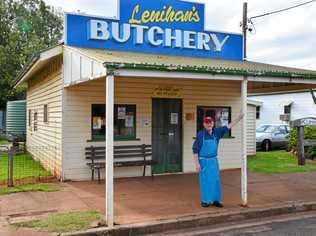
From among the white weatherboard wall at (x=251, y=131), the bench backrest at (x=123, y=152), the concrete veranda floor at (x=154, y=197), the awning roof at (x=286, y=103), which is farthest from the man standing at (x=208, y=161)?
the awning roof at (x=286, y=103)

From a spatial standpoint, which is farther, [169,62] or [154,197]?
[154,197]

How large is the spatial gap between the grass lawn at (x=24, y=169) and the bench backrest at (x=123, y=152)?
154 cm

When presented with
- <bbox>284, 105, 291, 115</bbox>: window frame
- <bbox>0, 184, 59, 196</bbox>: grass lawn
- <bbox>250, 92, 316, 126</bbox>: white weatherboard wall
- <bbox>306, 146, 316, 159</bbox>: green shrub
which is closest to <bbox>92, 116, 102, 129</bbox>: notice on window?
<bbox>0, 184, 59, 196</bbox>: grass lawn

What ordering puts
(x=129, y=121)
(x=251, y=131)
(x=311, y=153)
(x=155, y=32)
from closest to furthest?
(x=129, y=121), (x=155, y=32), (x=311, y=153), (x=251, y=131)

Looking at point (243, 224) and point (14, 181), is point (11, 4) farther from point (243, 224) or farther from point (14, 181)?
point (243, 224)

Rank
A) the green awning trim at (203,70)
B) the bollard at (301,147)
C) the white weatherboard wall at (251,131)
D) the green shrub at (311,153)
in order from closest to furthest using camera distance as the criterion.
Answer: the green awning trim at (203,70)
the bollard at (301,147)
the green shrub at (311,153)
the white weatherboard wall at (251,131)

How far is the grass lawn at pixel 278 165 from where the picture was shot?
14.0m

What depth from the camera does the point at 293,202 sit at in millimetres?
9102

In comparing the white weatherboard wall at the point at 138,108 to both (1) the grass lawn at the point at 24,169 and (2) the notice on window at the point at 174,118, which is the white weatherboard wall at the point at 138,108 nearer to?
(2) the notice on window at the point at 174,118

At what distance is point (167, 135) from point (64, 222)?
627 cm

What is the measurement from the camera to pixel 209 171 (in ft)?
27.9

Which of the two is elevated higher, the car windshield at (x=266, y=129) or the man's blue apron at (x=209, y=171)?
the car windshield at (x=266, y=129)

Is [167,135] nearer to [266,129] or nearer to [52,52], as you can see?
[52,52]

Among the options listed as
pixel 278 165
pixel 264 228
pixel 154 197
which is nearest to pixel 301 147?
pixel 278 165
